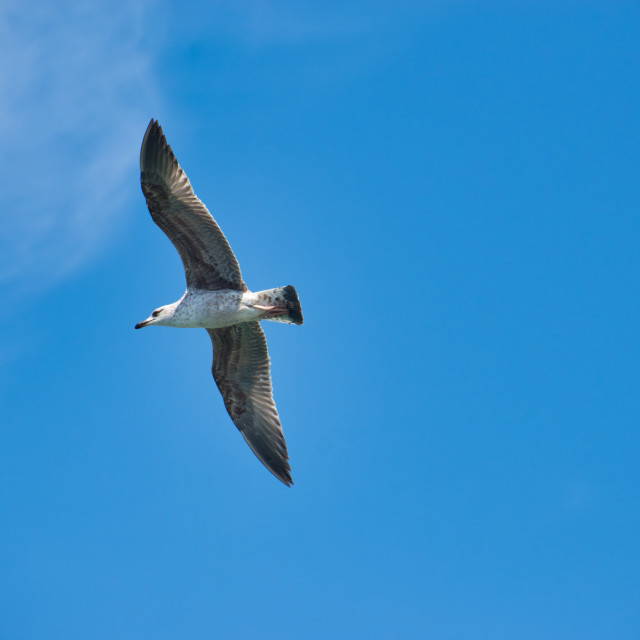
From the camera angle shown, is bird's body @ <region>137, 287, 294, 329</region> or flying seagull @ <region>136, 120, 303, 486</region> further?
bird's body @ <region>137, 287, 294, 329</region>

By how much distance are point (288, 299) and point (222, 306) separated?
1018 mm

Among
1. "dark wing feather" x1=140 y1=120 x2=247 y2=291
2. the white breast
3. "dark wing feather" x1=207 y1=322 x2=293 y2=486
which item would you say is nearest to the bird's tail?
the white breast

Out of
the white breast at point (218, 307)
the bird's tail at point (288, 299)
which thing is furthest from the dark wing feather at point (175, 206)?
the bird's tail at point (288, 299)

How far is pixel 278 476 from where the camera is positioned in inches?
599

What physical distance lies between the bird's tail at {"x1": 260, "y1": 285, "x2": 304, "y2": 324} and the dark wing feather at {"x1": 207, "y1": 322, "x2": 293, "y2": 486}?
3.60 ft

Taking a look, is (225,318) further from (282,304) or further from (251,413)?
(251,413)

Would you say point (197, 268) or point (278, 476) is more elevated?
point (197, 268)

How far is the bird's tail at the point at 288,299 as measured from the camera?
1423 centimetres

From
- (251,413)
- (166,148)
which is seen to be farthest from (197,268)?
(251,413)

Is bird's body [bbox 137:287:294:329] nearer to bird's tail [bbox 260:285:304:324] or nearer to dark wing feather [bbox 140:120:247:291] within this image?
bird's tail [bbox 260:285:304:324]

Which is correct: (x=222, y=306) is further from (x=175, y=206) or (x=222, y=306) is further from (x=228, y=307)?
(x=175, y=206)

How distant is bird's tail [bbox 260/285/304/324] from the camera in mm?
14234

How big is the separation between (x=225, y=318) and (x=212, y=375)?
1757mm

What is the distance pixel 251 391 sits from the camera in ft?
51.3
